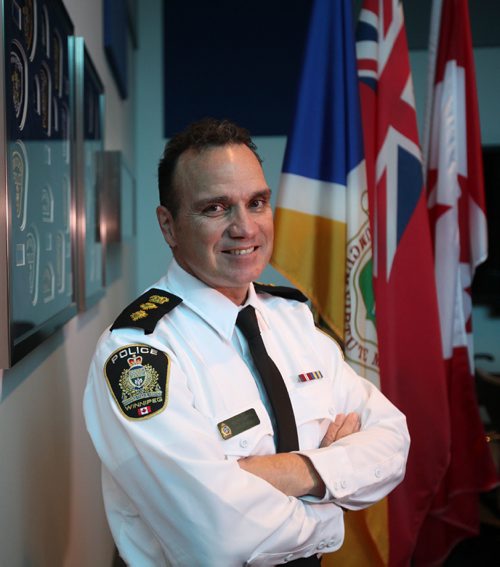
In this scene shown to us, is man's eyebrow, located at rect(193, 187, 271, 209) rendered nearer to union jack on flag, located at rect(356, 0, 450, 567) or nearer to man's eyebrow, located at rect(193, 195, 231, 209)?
man's eyebrow, located at rect(193, 195, 231, 209)

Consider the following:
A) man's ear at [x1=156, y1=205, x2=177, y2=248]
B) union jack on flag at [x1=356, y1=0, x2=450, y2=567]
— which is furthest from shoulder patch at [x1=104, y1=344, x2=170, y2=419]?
union jack on flag at [x1=356, y1=0, x2=450, y2=567]

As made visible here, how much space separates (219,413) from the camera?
1023 mm

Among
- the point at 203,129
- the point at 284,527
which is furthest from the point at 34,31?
the point at 284,527

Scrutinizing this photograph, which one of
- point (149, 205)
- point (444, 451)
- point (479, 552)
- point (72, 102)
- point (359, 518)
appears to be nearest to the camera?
point (72, 102)

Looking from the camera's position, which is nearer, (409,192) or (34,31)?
(34,31)

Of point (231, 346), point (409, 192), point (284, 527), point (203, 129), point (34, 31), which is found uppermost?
point (34, 31)

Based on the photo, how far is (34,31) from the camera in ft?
3.17

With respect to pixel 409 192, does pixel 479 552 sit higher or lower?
lower

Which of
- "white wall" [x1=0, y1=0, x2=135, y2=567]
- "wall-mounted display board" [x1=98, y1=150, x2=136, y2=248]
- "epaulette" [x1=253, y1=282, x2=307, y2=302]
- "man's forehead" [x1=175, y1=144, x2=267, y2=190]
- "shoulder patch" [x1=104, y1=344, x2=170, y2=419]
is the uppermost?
"man's forehead" [x1=175, y1=144, x2=267, y2=190]

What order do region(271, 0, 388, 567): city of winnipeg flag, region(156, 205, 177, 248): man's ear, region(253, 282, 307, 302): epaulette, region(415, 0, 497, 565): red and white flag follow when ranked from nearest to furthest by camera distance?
1. region(156, 205, 177, 248): man's ear
2. region(253, 282, 307, 302): epaulette
3. region(271, 0, 388, 567): city of winnipeg flag
4. region(415, 0, 497, 565): red and white flag

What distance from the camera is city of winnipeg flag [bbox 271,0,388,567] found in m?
1.79

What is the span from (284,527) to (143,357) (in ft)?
1.19

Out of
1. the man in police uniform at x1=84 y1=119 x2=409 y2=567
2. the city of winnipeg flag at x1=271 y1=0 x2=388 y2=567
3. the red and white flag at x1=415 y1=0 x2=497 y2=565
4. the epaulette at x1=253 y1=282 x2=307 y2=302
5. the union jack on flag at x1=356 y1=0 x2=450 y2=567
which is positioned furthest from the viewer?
the red and white flag at x1=415 y1=0 x2=497 y2=565

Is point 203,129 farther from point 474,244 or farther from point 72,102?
point 474,244
